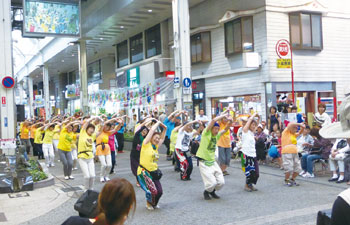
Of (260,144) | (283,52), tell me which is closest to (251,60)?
(283,52)

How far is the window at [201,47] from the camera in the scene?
20641 millimetres

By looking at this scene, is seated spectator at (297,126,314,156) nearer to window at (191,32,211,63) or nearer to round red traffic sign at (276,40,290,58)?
round red traffic sign at (276,40,290,58)

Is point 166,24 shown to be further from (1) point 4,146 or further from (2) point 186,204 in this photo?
(2) point 186,204

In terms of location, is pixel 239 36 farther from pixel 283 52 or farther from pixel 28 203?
pixel 28 203

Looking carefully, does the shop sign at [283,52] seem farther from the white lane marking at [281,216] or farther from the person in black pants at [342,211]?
the person in black pants at [342,211]

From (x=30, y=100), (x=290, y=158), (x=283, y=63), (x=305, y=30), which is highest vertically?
(x=305, y=30)

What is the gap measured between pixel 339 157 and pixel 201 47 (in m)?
12.9

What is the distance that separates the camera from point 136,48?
28.2 metres

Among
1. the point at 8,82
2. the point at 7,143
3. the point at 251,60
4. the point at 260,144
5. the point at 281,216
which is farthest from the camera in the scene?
the point at 251,60

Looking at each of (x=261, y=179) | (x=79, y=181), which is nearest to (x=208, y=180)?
(x=261, y=179)

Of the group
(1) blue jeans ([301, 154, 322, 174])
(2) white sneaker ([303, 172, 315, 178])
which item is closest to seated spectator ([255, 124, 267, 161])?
(1) blue jeans ([301, 154, 322, 174])

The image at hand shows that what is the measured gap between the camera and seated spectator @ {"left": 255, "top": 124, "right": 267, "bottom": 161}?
479 inches

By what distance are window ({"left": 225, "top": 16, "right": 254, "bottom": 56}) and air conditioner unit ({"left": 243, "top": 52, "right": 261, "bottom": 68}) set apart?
0.88 meters

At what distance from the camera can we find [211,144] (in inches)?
315
